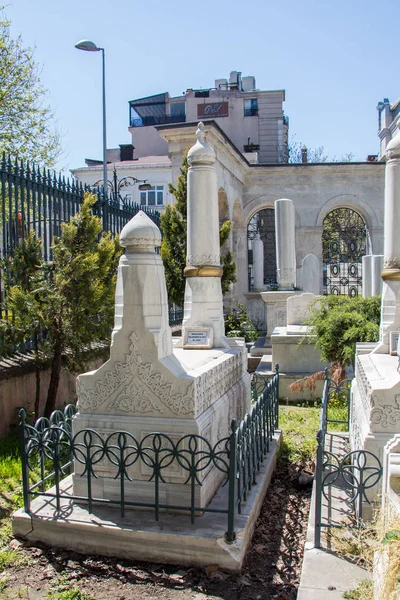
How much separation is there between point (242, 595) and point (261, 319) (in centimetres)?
1650

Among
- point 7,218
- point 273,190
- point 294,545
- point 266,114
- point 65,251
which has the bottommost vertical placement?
point 294,545

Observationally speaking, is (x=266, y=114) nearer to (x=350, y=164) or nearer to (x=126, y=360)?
(x=350, y=164)

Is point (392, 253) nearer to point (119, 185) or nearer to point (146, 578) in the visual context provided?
point (146, 578)

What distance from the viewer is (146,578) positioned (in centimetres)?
395

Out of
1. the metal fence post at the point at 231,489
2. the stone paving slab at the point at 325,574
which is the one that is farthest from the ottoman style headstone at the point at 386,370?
the metal fence post at the point at 231,489

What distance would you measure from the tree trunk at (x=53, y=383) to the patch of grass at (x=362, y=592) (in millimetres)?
4956

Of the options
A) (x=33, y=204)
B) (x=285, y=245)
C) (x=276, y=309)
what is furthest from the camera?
(x=285, y=245)

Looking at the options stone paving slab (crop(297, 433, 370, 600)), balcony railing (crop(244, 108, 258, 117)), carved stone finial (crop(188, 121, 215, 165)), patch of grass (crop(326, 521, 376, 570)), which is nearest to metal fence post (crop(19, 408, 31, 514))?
stone paving slab (crop(297, 433, 370, 600))

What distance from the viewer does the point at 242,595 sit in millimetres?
3779

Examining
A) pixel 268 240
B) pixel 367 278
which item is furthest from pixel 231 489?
pixel 268 240

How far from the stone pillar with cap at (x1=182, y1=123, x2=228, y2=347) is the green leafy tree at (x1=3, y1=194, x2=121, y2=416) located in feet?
3.70

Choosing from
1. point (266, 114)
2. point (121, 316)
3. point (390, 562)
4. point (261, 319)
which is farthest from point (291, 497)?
point (266, 114)

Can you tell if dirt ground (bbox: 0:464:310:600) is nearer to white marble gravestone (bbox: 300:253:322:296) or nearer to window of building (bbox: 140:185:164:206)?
white marble gravestone (bbox: 300:253:322:296)

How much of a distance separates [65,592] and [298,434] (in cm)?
474
